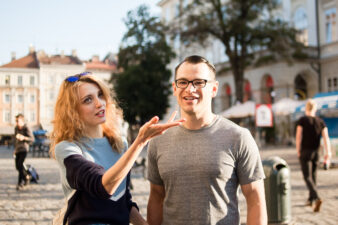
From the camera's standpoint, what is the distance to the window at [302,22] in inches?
1157

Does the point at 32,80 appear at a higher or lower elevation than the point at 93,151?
higher

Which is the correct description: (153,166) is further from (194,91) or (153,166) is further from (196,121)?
(194,91)

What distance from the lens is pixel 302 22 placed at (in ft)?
97.7

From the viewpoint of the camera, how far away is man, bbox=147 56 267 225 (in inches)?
87.6

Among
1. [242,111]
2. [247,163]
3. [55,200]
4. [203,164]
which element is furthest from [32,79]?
[242,111]

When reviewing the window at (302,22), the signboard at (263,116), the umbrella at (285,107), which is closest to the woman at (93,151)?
the signboard at (263,116)

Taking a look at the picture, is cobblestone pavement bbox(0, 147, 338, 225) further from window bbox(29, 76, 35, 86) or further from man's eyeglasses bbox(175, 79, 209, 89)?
man's eyeglasses bbox(175, 79, 209, 89)

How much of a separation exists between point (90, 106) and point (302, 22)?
30.5m

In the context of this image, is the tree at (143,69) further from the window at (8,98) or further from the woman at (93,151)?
the woman at (93,151)

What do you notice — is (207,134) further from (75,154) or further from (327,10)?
(327,10)

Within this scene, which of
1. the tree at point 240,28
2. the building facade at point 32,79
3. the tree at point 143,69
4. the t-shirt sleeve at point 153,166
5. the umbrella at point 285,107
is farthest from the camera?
the tree at point 143,69

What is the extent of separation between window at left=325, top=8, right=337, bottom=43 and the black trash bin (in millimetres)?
24809

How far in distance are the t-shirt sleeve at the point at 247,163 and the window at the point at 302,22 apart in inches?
1145

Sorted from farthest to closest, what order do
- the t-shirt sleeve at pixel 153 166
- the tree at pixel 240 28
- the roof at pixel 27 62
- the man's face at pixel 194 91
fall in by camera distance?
the tree at pixel 240 28
the roof at pixel 27 62
the t-shirt sleeve at pixel 153 166
the man's face at pixel 194 91
